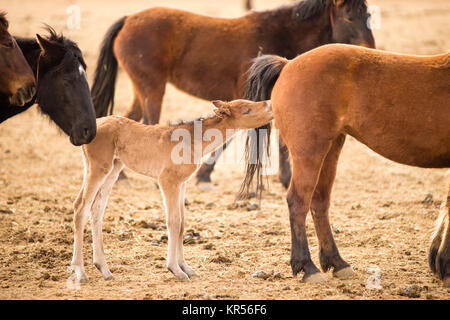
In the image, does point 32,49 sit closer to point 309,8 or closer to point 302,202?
point 302,202

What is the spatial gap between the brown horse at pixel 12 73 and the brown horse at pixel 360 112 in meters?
2.14

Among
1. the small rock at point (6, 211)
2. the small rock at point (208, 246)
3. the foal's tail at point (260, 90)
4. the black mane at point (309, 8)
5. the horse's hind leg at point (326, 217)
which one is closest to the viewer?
the horse's hind leg at point (326, 217)

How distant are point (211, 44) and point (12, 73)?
354cm

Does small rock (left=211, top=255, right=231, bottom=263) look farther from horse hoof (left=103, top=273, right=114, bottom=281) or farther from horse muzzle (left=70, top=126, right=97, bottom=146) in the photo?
horse muzzle (left=70, top=126, right=97, bottom=146)

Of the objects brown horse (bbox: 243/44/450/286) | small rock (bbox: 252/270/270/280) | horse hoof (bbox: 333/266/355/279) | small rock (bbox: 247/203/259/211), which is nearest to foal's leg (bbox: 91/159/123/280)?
small rock (bbox: 252/270/270/280)

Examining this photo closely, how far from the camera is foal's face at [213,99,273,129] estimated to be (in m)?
4.89

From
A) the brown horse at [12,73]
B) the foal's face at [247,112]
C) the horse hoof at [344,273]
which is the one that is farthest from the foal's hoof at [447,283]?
the brown horse at [12,73]

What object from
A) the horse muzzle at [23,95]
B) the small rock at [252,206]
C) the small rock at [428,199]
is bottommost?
the small rock at [252,206]

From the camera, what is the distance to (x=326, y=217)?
15.9 ft

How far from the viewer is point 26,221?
6277 mm

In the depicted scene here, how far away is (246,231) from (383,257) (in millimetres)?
1594

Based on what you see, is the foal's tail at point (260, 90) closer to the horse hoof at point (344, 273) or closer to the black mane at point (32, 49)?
the horse hoof at point (344, 273)

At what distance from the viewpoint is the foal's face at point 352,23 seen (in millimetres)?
7109

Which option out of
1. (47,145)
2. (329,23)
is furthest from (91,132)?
(47,145)
